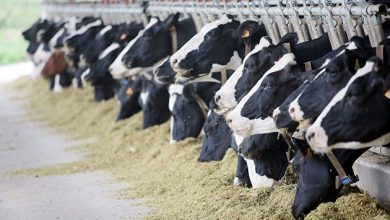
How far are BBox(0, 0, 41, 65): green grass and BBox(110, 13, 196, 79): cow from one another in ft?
72.3

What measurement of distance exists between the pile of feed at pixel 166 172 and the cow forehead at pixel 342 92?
729 mm

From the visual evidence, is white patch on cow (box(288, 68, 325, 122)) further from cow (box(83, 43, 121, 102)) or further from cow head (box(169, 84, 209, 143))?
cow (box(83, 43, 121, 102))

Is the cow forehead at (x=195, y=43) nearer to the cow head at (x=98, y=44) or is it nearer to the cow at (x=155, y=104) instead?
the cow at (x=155, y=104)

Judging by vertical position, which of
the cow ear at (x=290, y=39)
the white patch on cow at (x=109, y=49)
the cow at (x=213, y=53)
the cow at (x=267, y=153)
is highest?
the cow ear at (x=290, y=39)

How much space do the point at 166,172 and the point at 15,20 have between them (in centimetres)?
2977

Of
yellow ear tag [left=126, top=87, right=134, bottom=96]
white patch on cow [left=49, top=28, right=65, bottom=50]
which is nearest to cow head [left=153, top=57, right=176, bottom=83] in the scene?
yellow ear tag [left=126, top=87, right=134, bottom=96]

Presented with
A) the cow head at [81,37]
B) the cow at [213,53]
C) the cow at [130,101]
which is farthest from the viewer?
the cow head at [81,37]

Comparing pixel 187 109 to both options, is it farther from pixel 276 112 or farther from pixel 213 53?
pixel 276 112

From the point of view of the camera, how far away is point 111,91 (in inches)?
617

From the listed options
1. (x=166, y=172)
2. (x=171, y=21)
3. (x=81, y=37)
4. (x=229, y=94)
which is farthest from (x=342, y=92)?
(x=81, y=37)

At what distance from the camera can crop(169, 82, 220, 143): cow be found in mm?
10352

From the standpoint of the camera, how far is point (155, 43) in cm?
1109

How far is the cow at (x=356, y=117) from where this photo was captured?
5664mm

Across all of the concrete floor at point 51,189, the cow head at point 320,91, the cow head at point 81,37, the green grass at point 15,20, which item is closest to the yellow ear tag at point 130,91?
the concrete floor at point 51,189
